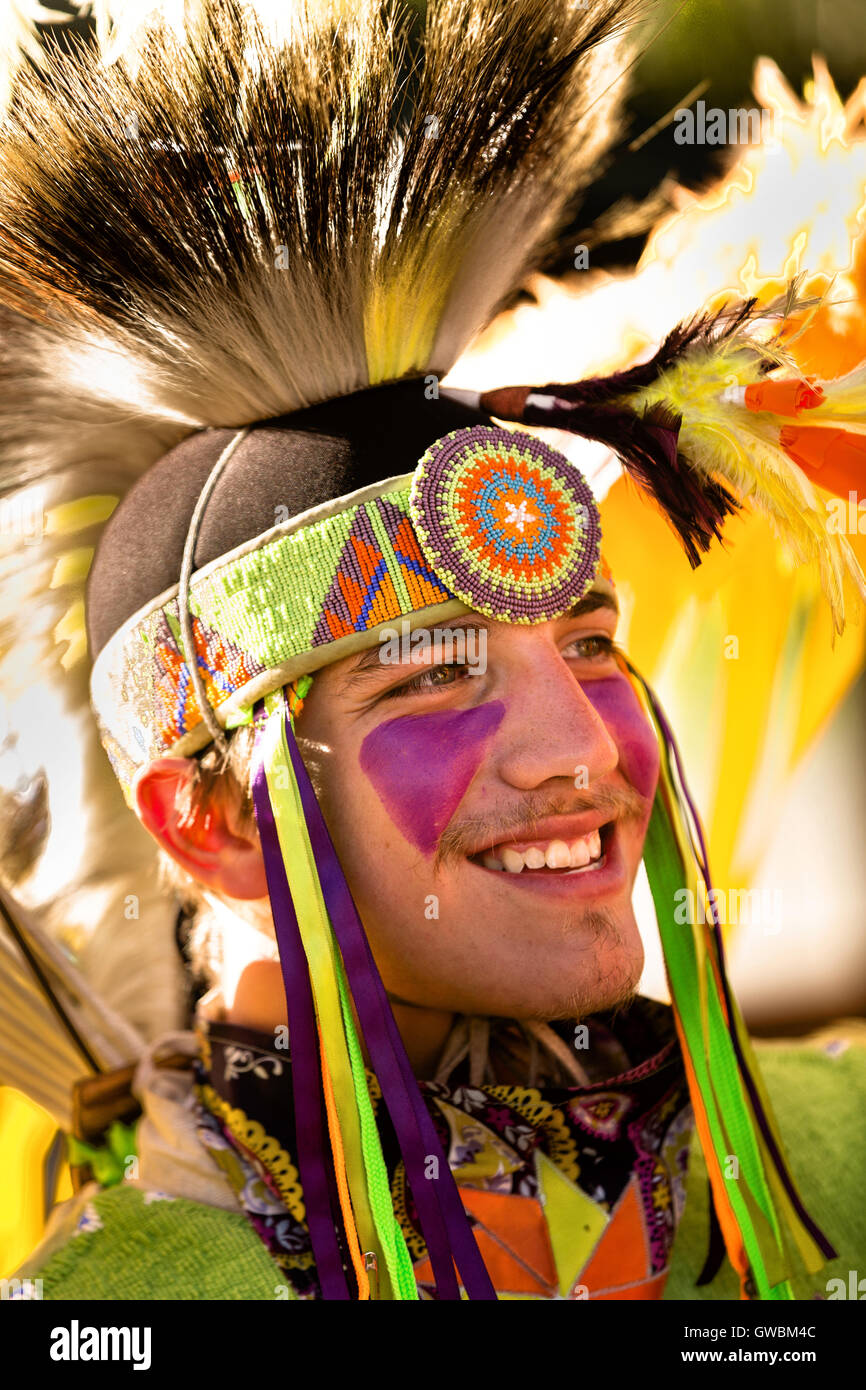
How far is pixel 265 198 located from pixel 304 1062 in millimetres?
1242

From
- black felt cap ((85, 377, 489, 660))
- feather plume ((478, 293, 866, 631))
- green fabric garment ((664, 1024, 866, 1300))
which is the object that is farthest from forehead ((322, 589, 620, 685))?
green fabric garment ((664, 1024, 866, 1300))

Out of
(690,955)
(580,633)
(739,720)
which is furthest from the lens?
(739,720)

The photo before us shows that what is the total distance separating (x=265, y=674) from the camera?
1.61 metres

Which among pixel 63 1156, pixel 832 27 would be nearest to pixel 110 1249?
pixel 63 1156

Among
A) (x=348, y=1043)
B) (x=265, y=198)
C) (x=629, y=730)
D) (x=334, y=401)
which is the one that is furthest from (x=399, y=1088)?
(x=265, y=198)

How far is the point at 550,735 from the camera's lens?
1591 mm

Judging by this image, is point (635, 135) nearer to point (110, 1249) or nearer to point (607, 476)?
point (607, 476)

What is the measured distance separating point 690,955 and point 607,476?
864mm

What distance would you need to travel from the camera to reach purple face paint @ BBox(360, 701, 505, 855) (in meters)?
1.59

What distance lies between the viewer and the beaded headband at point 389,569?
5.24 feet

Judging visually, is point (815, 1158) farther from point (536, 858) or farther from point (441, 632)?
point (441, 632)

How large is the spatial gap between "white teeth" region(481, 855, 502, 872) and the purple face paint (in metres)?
0.09

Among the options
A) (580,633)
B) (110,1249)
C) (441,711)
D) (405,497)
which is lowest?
(110,1249)

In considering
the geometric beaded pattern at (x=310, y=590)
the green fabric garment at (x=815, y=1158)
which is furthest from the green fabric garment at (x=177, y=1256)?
the geometric beaded pattern at (x=310, y=590)
